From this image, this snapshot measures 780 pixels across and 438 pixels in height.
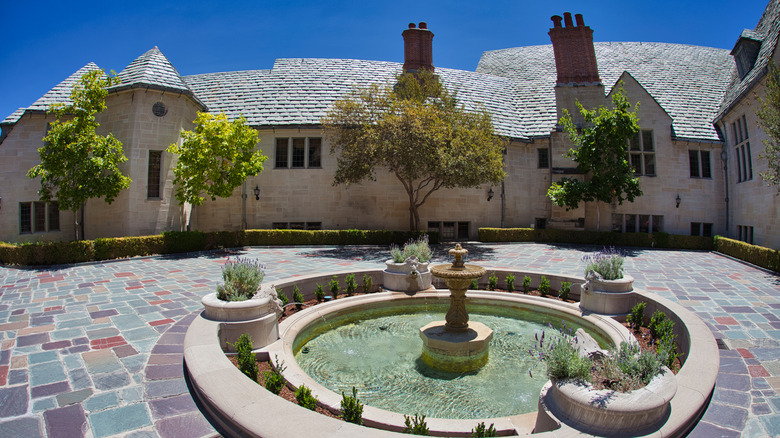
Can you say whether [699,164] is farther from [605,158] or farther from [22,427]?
[22,427]

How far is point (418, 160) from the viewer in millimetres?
17656

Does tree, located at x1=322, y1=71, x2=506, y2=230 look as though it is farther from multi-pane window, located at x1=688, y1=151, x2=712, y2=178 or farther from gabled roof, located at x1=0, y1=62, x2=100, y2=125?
gabled roof, located at x1=0, y1=62, x2=100, y2=125

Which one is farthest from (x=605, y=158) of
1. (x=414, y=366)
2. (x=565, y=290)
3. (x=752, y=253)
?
(x=414, y=366)

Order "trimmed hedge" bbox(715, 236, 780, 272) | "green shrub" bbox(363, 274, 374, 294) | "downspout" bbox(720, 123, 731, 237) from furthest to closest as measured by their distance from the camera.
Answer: "downspout" bbox(720, 123, 731, 237) < "trimmed hedge" bbox(715, 236, 780, 272) < "green shrub" bbox(363, 274, 374, 294)

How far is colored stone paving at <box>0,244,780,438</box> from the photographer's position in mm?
4227

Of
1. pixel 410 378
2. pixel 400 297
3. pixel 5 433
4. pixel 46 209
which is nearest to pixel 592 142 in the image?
pixel 400 297

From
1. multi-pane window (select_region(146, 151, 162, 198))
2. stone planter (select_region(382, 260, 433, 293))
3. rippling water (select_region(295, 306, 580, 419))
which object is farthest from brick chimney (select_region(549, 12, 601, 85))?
multi-pane window (select_region(146, 151, 162, 198))

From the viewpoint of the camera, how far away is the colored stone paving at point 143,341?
4.23m

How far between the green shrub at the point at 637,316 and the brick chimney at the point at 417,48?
20.2m

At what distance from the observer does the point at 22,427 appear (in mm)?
4020

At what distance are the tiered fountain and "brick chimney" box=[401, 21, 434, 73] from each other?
20.0 meters

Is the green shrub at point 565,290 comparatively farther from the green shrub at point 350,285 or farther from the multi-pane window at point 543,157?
the multi-pane window at point 543,157

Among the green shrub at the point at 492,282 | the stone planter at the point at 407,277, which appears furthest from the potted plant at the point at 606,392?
the green shrub at the point at 492,282

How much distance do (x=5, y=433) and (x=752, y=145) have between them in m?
26.2
